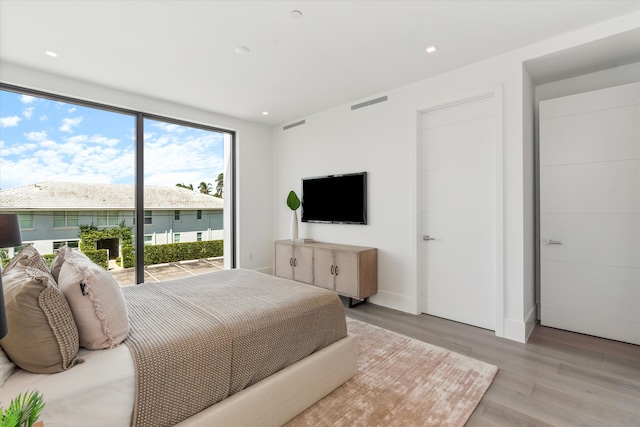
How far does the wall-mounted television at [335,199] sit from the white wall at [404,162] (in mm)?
120

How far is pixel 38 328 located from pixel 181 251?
3.53 m

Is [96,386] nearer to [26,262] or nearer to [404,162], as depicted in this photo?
[26,262]

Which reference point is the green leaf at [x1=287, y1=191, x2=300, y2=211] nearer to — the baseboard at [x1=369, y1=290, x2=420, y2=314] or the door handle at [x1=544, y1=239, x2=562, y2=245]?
the baseboard at [x1=369, y1=290, x2=420, y2=314]

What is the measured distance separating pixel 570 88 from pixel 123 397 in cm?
455

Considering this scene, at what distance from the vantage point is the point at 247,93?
153 inches

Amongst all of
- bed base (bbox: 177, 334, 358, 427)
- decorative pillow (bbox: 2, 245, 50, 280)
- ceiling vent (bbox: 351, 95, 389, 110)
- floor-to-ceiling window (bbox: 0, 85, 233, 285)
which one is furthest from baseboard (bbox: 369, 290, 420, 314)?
decorative pillow (bbox: 2, 245, 50, 280)

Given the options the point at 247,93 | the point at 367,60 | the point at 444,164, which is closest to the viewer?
the point at 367,60

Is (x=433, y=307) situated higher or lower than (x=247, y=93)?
lower

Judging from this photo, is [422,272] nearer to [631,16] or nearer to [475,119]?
[475,119]

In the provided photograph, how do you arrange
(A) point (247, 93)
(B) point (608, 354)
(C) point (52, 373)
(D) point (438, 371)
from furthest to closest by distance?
(A) point (247, 93)
(B) point (608, 354)
(D) point (438, 371)
(C) point (52, 373)

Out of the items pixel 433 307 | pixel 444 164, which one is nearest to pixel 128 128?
pixel 444 164

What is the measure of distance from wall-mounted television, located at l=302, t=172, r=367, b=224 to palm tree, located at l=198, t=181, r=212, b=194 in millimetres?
1530

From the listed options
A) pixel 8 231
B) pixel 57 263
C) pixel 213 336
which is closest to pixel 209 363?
pixel 213 336

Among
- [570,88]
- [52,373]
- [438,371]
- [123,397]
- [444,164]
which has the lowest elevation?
[438,371]
